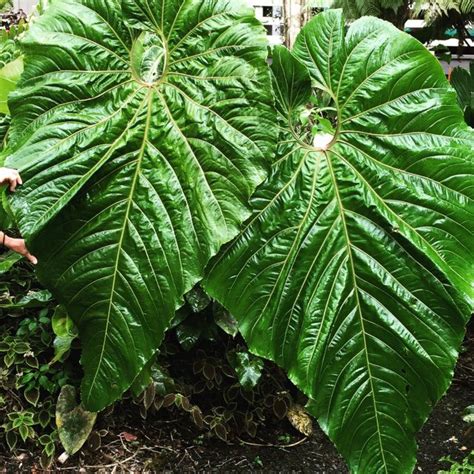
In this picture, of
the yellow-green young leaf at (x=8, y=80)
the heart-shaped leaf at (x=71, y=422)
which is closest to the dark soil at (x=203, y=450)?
the heart-shaped leaf at (x=71, y=422)

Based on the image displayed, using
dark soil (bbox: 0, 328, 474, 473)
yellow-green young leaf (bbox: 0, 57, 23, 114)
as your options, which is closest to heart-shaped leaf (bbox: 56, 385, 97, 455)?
dark soil (bbox: 0, 328, 474, 473)

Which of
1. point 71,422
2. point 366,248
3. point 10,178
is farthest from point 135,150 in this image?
point 71,422

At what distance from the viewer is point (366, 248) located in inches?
53.1

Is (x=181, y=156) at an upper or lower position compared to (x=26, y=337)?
upper

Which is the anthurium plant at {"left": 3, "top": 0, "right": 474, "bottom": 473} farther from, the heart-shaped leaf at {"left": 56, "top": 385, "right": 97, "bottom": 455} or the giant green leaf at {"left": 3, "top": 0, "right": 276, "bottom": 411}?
the heart-shaped leaf at {"left": 56, "top": 385, "right": 97, "bottom": 455}

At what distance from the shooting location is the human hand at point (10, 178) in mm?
1163

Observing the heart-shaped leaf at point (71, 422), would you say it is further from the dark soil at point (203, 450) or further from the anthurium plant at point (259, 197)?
the anthurium plant at point (259, 197)

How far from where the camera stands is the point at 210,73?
1.25 m

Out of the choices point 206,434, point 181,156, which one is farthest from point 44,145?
point 206,434

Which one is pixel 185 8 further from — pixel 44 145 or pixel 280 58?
pixel 44 145

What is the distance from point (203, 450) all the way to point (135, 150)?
1162 mm

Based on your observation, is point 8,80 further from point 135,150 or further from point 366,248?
point 366,248

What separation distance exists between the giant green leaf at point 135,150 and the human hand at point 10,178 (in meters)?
0.07

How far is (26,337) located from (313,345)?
1.13m
